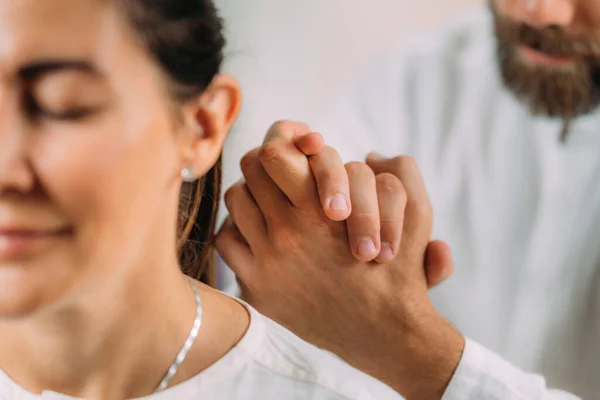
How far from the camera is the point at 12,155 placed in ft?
1.24

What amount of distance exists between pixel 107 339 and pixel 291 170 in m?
0.19

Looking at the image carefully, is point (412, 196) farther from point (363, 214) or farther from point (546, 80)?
point (546, 80)

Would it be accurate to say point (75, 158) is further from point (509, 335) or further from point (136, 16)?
point (509, 335)

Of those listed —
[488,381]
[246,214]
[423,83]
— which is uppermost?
[423,83]

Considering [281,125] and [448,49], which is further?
[448,49]

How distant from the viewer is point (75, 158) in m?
0.39

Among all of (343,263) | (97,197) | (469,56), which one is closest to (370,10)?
(469,56)

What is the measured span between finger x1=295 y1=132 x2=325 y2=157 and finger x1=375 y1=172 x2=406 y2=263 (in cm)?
6

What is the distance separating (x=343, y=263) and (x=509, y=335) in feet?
0.79

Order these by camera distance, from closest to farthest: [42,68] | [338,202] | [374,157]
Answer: [42,68] → [338,202] → [374,157]

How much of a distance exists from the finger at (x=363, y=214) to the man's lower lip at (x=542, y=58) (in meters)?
0.25

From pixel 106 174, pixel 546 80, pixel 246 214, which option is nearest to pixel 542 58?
pixel 546 80

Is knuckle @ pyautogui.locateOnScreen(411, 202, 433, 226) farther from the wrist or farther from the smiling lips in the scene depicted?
the smiling lips

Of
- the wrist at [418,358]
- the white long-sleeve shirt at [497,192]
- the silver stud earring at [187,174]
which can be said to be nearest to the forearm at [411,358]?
the wrist at [418,358]
